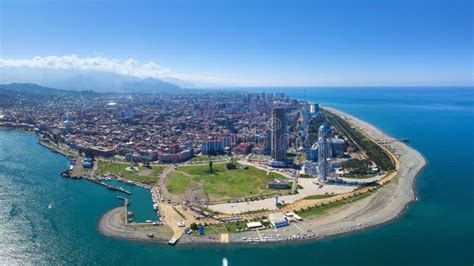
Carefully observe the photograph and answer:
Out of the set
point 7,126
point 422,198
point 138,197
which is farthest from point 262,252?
point 7,126

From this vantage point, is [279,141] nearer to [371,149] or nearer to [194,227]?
[371,149]

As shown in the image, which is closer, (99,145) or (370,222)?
(370,222)

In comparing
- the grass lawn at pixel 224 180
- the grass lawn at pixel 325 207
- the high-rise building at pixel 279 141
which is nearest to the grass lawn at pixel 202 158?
the grass lawn at pixel 224 180

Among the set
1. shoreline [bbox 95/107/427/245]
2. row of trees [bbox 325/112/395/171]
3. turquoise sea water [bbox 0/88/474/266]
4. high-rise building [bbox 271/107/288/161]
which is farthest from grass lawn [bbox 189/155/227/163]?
row of trees [bbox 325/112/395/171]

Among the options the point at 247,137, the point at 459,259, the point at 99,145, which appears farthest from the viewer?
the point at 247,137

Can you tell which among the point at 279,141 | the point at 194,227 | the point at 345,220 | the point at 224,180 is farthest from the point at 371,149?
the point at 194,227

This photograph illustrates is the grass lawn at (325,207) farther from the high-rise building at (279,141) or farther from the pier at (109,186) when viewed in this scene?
the pier at (109,186)

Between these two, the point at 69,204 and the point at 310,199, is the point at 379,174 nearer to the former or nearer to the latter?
the point at 310,199
